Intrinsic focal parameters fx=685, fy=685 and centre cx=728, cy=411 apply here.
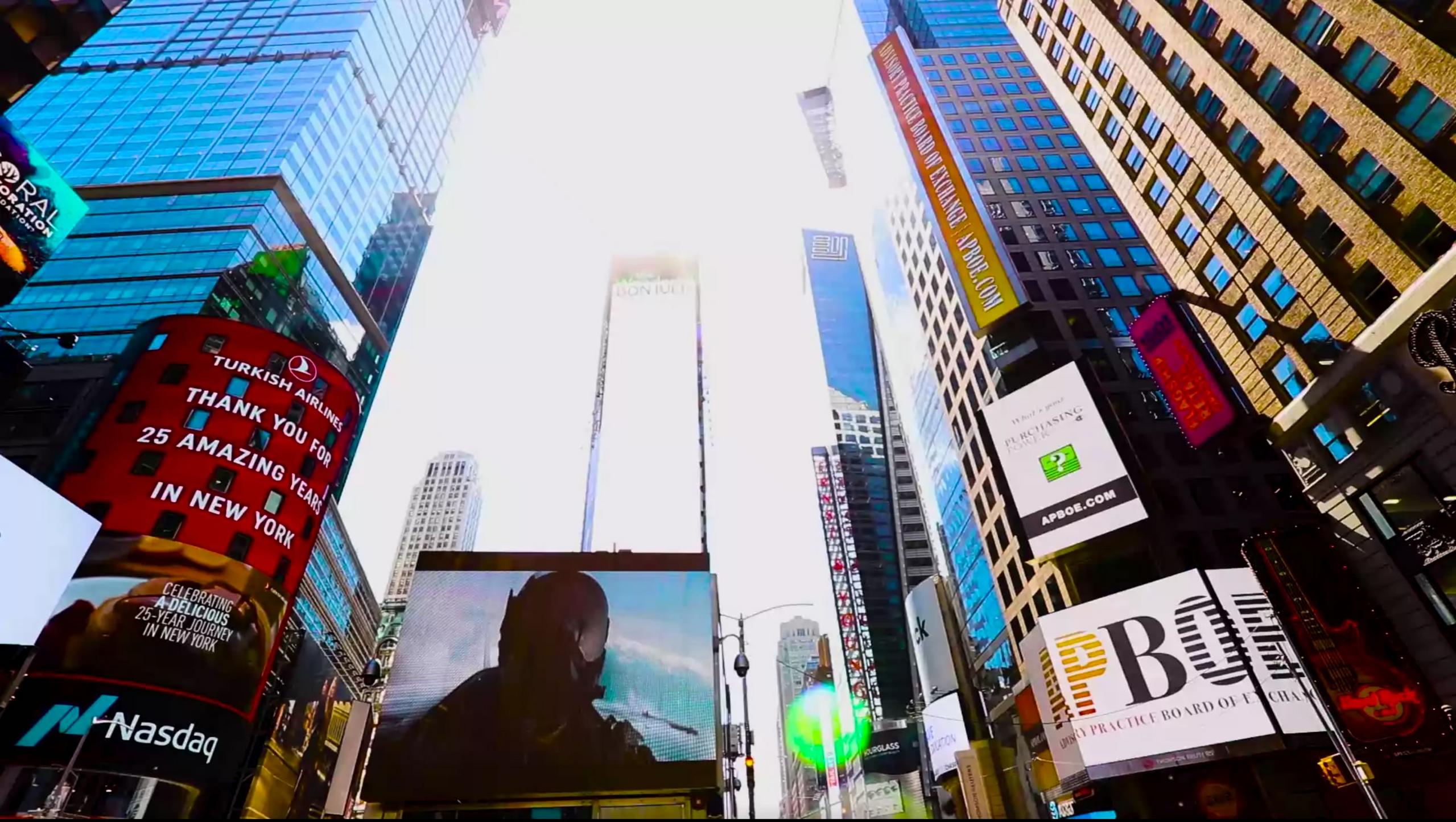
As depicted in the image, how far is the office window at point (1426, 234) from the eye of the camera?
881 inches

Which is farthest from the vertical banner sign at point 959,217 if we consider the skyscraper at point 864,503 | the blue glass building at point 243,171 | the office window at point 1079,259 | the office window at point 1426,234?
the skyscraper at point 864,503

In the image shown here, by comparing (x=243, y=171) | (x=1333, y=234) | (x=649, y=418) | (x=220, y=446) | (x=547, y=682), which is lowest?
(x=547, y=682)

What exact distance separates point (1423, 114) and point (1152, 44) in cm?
1779

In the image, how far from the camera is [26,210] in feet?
73.4

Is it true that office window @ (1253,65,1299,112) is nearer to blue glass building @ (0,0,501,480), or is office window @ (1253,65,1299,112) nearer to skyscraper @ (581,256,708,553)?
skyscraper @ (581,256,708,553)

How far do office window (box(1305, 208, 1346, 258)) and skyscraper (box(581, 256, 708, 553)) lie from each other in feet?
152

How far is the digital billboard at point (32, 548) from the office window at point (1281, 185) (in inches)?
1686

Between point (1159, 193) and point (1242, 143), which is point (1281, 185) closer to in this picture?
point (1242, 143)

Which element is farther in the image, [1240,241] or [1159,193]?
[1159,193]

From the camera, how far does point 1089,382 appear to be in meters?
40.3

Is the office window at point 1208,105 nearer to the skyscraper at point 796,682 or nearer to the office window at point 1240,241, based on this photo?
the office window at point 1240,241

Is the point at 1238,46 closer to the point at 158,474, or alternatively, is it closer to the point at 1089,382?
the point at 1089,382

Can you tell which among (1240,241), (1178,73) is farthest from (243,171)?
(1240,241)

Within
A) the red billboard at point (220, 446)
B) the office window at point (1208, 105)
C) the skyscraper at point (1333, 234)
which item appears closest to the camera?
the skyscraper at point (1333, 234)
